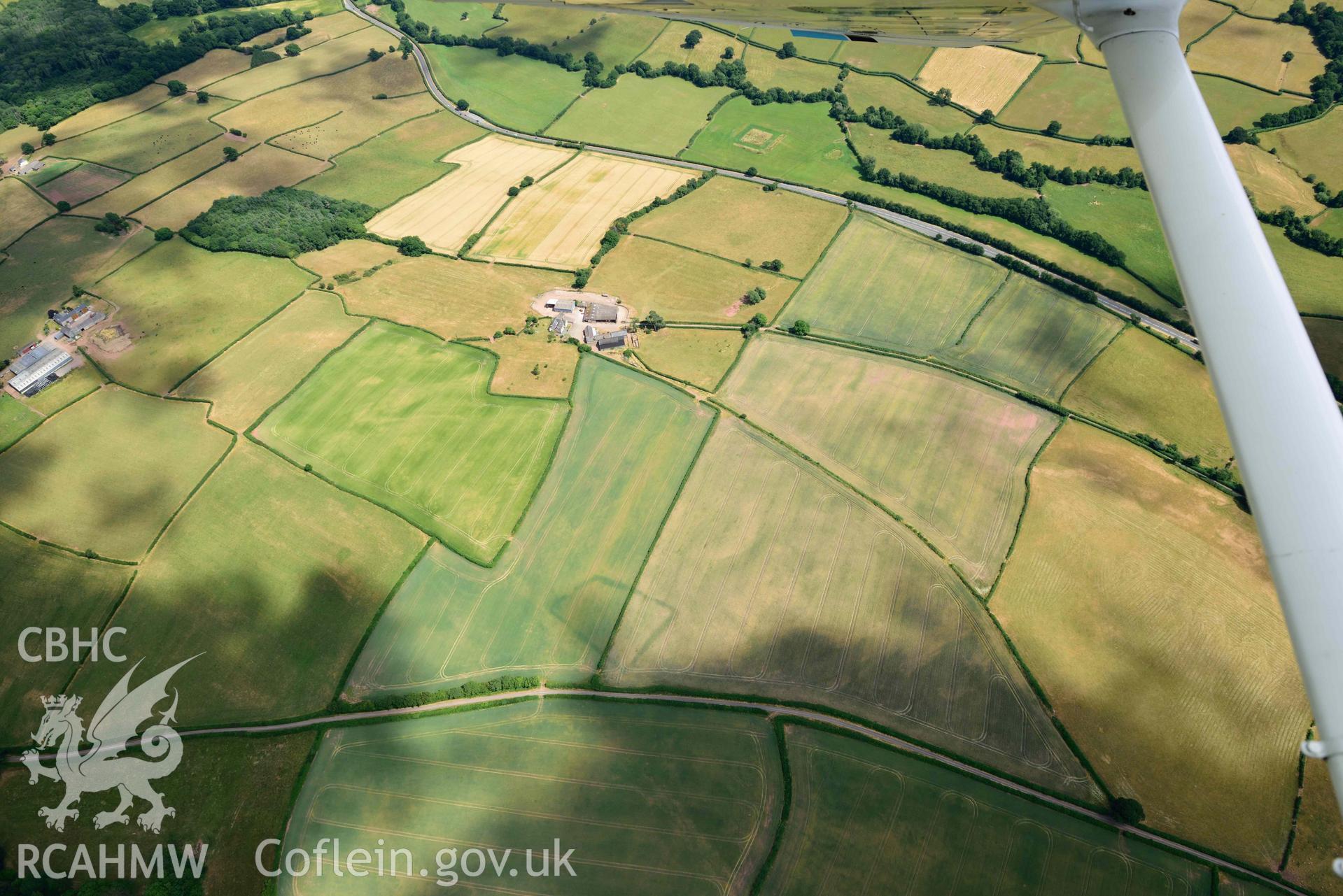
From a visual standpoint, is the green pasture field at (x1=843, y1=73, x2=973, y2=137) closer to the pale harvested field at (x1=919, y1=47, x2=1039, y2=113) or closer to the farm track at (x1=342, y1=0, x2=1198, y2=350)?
the pale harvested field at (x1=919, y1=47, x2=1039, y2=113)

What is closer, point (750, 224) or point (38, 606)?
point (38, 606)

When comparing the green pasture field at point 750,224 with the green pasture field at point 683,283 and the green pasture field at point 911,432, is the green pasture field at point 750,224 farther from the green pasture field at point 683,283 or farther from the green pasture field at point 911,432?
the green pasture field at point 911,432

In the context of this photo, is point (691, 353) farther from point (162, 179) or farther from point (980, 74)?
point (980, 74)

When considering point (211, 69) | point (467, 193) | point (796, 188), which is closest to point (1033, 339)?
point (796, 188)

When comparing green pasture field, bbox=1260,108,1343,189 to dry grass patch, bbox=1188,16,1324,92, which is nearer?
green pasture field, bbox=1260,108,1343,189

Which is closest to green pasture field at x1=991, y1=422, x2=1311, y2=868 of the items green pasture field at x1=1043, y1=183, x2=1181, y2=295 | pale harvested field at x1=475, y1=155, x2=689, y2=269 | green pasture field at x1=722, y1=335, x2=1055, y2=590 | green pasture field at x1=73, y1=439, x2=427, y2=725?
green pasture field at x1=722, y1=335, x2=1055, y2=590

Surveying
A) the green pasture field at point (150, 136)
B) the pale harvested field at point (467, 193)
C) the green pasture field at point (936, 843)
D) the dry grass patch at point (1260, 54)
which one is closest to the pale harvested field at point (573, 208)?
the pale harvested field at point (467, 193)
